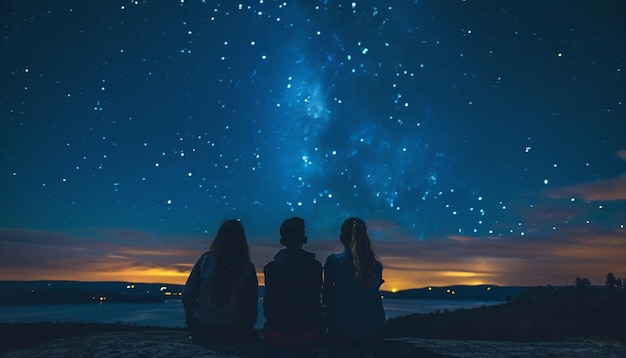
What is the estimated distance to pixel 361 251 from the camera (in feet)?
18.6

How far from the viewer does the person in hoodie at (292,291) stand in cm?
553

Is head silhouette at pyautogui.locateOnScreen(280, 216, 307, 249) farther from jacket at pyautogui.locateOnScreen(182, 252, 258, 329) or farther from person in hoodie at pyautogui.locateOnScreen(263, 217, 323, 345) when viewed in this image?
jacket at pyautogui.locateOnScreen(182, 252, 258, 329)

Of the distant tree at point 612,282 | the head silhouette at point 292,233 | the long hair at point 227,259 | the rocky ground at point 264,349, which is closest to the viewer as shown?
the rocky ground at point 264,349

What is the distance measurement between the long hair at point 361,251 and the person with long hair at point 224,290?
134 centimetres

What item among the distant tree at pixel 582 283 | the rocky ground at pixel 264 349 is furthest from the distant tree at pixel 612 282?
the rocky ground at pixel 264 349

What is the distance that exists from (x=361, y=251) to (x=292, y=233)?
0.93 meters

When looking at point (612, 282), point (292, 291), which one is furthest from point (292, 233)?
point (612, 282)

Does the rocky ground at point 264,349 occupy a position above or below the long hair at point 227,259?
below

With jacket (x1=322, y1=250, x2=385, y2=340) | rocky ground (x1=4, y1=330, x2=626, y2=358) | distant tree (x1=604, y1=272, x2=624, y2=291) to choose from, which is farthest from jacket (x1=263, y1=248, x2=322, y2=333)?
distant tree (x1=604, y1=272, x2=624, y2=291)

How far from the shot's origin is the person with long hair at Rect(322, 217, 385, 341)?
5.63 metres

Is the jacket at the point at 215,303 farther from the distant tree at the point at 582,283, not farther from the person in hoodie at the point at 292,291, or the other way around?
the distant tree at the point at 582,283

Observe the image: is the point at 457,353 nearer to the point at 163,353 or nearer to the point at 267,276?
the point at 267,276

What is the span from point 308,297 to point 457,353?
2546 millimetres

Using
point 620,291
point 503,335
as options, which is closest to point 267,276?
point 503,335
